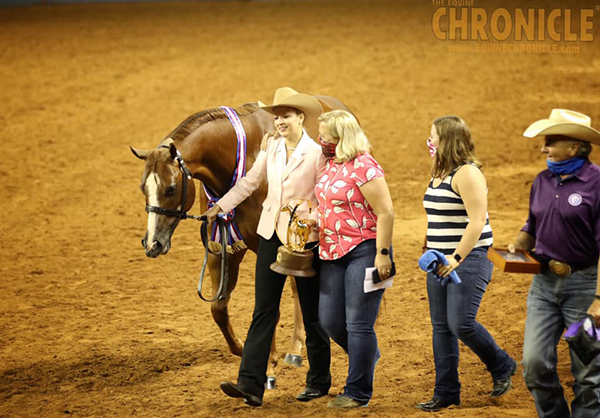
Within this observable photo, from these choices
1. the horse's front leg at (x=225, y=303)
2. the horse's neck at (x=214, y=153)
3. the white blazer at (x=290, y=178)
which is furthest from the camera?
the horse's front leg at (x=225, y=303)

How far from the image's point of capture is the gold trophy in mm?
4473

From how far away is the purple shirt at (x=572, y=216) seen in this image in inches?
145

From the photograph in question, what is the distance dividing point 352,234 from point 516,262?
983 mm

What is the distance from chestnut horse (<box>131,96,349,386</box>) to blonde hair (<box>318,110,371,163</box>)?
91 centimetres

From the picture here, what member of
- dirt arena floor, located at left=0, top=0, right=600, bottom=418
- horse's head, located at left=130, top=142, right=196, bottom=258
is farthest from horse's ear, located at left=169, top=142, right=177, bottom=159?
dirt arena floor, located at left=0, top=0, right=600, bottom=418

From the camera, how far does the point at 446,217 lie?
4281 mm

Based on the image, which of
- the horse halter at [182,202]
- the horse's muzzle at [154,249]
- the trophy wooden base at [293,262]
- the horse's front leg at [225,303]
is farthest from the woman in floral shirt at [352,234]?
the horse's front leg at [225,303]

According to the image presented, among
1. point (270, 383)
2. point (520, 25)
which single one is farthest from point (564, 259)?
point (520, 25)

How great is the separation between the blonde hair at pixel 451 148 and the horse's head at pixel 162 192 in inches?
66.0

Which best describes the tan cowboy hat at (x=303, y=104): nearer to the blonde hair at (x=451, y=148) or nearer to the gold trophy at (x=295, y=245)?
the gold trophy at (x=295, y=245)

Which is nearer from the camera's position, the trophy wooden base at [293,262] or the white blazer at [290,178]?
the trophy wooden base at [293,262]

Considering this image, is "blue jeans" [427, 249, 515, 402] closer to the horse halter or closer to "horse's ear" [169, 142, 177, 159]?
the horse halter

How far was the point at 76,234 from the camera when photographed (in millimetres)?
9484

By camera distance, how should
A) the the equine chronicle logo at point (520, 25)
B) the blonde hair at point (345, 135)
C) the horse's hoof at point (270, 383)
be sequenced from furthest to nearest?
the the equine chronicle logo at point (520, 25), the horse's hoof at point (270, 383), the blonde hair at point (345, 135)
